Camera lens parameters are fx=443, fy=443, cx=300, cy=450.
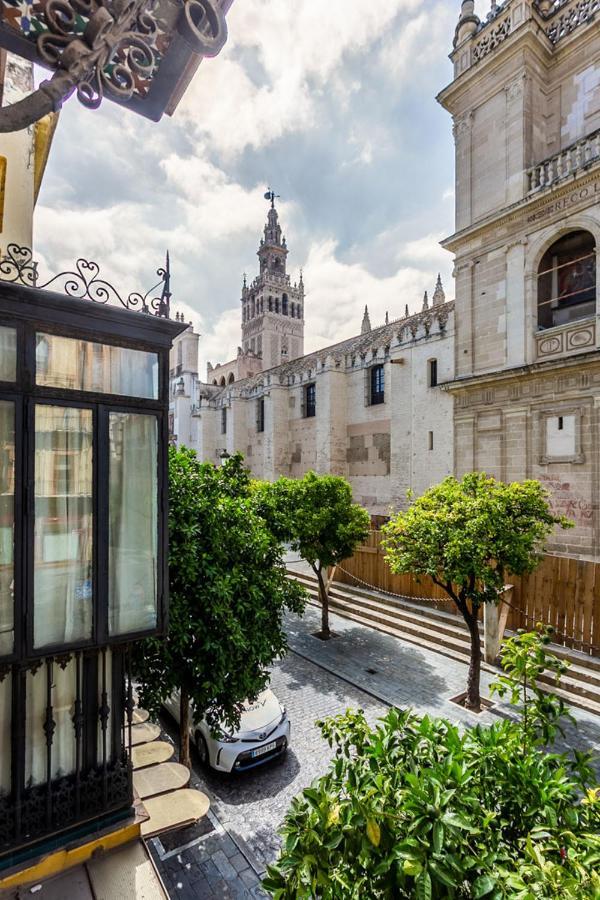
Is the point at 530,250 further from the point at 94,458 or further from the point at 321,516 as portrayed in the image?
the point at 94,458

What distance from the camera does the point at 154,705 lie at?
5.02 m

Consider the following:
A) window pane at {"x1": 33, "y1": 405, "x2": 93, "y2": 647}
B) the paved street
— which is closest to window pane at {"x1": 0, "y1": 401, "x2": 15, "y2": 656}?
window pane at {"x1": 33, "y1": 405, "x2": 93, "y2": 647}

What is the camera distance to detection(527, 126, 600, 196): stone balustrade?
37.6ft

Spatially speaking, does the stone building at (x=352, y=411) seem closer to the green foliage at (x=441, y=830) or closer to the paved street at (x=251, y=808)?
the paved street at (x=251, y=808)

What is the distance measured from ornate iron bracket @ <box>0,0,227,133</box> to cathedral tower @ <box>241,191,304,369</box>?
52346mm

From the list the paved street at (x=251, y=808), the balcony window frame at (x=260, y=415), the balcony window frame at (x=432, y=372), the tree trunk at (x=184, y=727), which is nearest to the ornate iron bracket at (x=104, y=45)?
the tree trunk at (x=184, y=727)

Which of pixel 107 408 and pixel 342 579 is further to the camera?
pixel 342 579

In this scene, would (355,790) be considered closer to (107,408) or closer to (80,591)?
(80,591)

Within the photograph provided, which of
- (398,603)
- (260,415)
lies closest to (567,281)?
(398,603)

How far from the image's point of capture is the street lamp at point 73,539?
2.93 m

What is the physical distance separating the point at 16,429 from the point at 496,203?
607 inches

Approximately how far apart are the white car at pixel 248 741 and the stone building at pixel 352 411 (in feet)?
45.2

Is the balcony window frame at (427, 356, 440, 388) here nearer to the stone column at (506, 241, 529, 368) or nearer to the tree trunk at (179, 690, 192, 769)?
the stone column at (506, 241, 529, 368)

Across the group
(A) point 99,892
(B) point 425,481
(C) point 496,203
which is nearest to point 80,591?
(A) point 99,892
